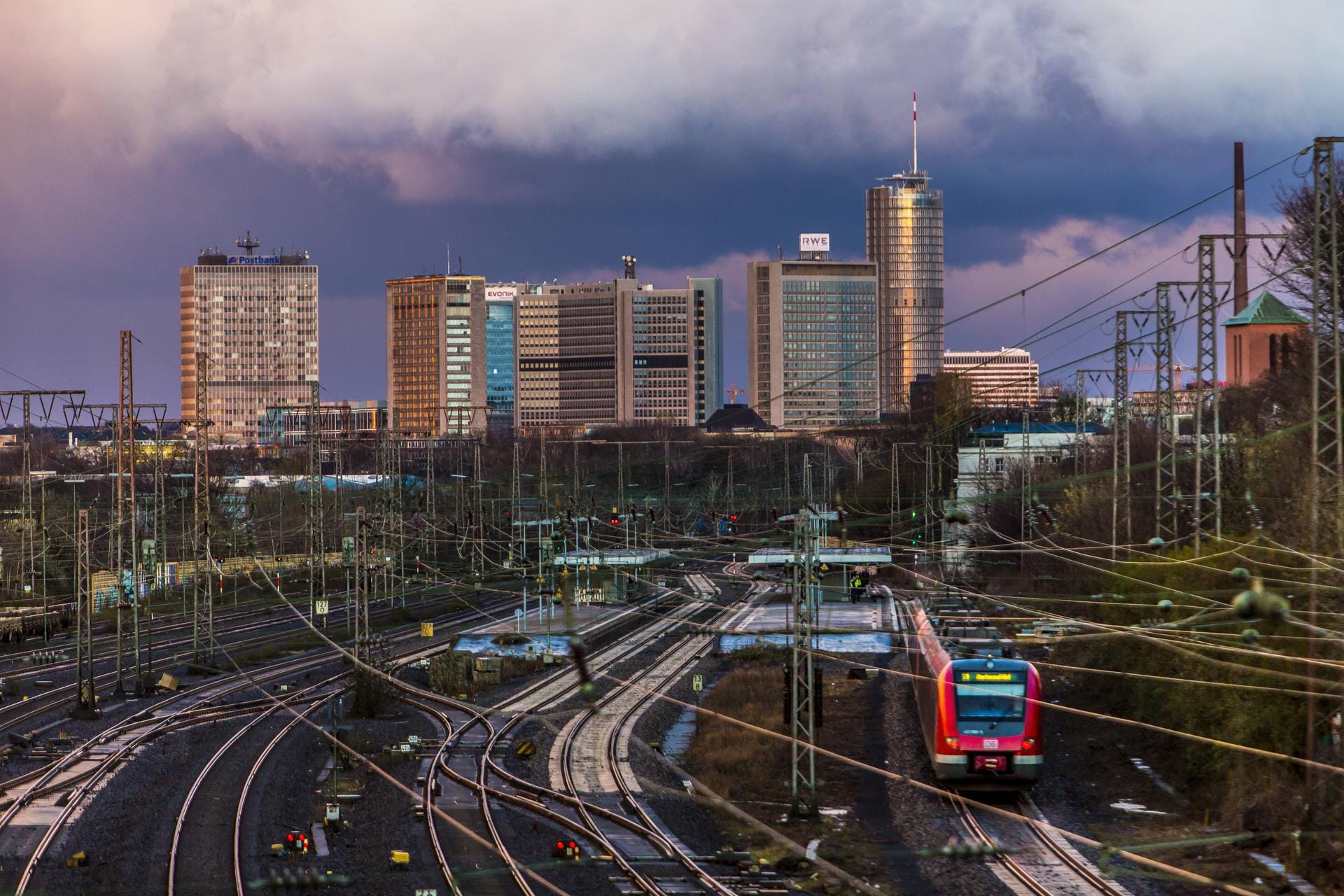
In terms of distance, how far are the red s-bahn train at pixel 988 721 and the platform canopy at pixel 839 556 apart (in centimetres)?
2558

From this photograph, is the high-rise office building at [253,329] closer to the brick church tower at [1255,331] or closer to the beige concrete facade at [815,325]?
the beige concrete facade at [815,325]

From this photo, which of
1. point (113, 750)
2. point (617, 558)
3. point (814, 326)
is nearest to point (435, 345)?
point (814, 326)

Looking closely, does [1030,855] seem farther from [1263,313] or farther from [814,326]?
[814,326]

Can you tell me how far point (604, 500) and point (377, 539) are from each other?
22.8m

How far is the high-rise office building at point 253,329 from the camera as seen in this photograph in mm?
173375

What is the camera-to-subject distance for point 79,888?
13.9m

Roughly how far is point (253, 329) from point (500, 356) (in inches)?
1273

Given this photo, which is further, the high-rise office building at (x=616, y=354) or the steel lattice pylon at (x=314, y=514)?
the high-rise office building at (x=616, y=354)

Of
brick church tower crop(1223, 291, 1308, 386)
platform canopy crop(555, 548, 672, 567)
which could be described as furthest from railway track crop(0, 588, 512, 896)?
brick church tower crop(1223, 291, 1308, 386)

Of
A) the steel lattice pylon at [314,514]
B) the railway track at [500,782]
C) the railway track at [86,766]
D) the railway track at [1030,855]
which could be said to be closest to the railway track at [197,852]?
the railway track at [86,766]

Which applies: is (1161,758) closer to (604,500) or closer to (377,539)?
(377,539)

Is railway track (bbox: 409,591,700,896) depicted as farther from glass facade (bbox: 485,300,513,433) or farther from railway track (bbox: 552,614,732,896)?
glass facade (bbox: 485,300,513,433)

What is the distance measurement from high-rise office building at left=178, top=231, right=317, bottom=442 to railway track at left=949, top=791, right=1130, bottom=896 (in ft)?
538

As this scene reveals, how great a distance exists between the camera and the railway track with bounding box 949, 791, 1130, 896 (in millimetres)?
13297
